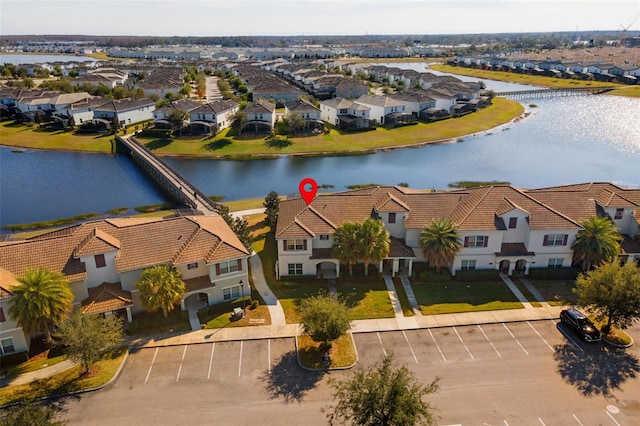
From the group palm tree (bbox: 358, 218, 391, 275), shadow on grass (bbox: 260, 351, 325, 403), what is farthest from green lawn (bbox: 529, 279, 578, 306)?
shadow on grass (bbox: 260, 351, 325, 403)

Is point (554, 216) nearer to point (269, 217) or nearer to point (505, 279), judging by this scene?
point (505, 279)

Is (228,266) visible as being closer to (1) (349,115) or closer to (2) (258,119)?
(2) (258,119)

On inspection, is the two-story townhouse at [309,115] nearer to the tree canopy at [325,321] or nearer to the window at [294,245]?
the window at [294,245]

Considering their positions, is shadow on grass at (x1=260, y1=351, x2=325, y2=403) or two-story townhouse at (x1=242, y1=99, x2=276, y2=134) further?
two-story townhouse at (x1=242, y1=99, x2=276, y2=134)

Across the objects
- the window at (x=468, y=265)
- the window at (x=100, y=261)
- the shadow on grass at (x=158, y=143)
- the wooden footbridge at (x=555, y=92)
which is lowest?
the window at (x=468, y=265)

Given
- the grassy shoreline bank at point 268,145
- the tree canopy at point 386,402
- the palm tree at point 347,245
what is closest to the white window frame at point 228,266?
the palm tree at point 347,245

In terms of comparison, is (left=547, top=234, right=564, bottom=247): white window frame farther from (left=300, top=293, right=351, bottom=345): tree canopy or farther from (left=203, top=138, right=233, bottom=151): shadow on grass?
(left=203, top=138, right=233, bottom=151): shadow on grass
